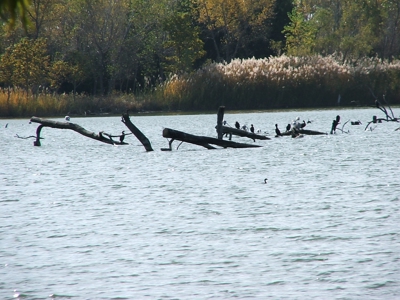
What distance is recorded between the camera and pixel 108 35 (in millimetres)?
65125

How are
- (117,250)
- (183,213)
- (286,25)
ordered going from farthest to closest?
(286,25)
(183,213)
(117,250)

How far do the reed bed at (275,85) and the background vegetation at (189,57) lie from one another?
0.24ft

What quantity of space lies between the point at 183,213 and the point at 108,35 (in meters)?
51.9

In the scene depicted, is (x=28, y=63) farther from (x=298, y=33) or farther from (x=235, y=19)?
(x=298, y=33)

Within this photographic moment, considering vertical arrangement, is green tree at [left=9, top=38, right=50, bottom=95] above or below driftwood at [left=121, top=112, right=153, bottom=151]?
above

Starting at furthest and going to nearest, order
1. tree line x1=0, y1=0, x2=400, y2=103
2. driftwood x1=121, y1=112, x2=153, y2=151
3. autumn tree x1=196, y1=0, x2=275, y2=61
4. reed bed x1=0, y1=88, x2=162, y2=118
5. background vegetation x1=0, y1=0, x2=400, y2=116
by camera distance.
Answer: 1. autumn tree x1=196, y1=0, x2=275, y2=61
2. tree line x1=0, y1=0, x2=400, y2=103
3. reed bed x1=0, y1=88, x2=162, y2=118
4. background vegetation x1=0, y1=0, x2=400, y2=116
5. driftwood x1=121, y1=112, x2=153, y2=151

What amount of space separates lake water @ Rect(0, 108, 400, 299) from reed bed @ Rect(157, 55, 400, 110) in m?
27.4

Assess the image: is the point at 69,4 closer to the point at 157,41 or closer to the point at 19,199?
the point at 157,41

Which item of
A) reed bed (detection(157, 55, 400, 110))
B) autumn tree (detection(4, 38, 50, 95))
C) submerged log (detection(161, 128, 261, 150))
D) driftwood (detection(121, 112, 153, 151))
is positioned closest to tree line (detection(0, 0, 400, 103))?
autumn tree (detection(4, 38, 50, 95))

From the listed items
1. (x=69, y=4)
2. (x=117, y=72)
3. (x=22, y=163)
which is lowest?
(x=22, y=163)

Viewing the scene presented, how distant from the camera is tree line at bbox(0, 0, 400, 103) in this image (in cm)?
6262

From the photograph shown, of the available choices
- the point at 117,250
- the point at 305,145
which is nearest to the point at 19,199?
the point at 117,250

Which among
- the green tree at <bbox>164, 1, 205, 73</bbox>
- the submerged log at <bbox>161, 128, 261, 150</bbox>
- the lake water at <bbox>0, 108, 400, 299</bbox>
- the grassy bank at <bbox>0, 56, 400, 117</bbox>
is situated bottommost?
the lake water at <bbox>0, 108, 400, 299</bbox>

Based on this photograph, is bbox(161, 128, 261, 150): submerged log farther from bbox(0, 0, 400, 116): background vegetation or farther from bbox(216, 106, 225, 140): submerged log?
bbox(0, 0, 400, 116): background vegetation
